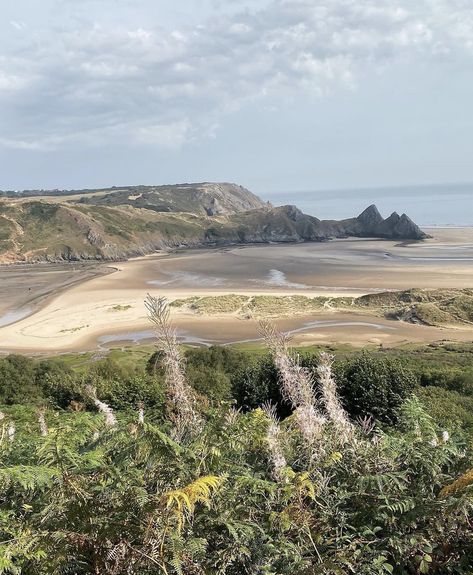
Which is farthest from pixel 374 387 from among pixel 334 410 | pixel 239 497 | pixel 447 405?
pixel 239 497

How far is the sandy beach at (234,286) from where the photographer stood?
139 feet

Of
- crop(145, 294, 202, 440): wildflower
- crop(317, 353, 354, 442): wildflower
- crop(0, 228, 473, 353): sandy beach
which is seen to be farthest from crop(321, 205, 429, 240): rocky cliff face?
crop(145, 294, 202, 440): wildflower

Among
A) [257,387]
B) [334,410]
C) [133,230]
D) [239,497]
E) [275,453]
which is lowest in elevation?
[257,387]

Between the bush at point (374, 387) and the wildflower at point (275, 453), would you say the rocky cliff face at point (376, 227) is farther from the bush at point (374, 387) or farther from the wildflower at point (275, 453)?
the wildflower at point (275, 453)

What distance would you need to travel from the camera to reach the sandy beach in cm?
4228

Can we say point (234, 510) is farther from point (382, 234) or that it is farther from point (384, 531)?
point (382, 234)

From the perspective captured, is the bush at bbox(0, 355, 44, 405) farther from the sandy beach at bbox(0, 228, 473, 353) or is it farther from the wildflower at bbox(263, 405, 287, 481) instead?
the wildflower at bbox(263, 405, 287, 481)

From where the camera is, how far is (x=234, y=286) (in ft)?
211

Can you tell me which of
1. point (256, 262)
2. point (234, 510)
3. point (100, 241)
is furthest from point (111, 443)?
point (100, 241)

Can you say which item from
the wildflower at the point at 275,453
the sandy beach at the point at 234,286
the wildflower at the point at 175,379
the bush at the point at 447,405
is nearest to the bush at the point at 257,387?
the bush at the point at 447,405

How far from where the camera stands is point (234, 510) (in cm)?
417

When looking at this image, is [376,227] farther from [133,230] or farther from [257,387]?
[257,387]

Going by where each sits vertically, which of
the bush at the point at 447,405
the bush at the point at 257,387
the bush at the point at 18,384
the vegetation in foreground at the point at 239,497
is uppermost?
the vegetation in foreground at the point at 239,497

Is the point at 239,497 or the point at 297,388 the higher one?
the point at 297,388
